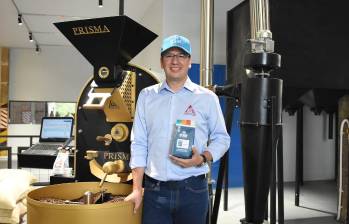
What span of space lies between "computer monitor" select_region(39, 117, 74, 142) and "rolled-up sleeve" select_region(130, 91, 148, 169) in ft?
6.48

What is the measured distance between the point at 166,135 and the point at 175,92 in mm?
186

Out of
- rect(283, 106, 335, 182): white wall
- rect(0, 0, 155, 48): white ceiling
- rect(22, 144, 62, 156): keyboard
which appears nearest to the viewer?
rect(22, 144, 62, 156): keyboard

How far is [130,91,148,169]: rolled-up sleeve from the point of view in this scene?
1.45m

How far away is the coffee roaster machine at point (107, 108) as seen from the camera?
1.47m

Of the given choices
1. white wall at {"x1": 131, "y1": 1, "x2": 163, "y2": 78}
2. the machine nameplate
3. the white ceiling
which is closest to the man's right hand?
the machine nameplate

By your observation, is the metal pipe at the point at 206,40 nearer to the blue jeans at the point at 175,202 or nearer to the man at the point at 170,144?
the man at the point at 170,144

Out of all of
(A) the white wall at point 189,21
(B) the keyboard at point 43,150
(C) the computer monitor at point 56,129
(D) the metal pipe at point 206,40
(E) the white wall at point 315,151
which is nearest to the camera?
(D) the metal pipe at point 206,40

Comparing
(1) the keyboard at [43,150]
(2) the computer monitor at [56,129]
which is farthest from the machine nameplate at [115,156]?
(2) the computer monitor at [56,129]

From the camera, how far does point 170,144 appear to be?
1430 millimetres

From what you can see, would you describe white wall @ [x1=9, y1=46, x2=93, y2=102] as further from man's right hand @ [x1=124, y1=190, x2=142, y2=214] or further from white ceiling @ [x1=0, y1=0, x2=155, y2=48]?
man's right hand @ [x1=124, y1=190, x2=142, y2=214]

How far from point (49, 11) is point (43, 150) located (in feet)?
12.9

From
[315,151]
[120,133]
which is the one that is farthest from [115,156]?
[315,151]

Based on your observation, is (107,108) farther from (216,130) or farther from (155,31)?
(155,31)

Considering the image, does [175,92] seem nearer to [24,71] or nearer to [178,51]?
[178,51]
